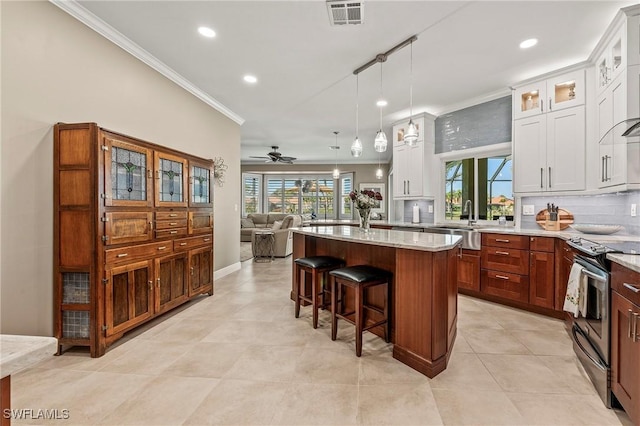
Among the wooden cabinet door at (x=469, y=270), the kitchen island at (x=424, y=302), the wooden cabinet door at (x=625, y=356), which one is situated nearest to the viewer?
the wooden cabinet door at (x=625, y=356)

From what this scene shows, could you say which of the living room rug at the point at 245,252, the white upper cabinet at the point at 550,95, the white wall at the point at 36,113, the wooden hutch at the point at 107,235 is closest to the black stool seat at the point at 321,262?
the wooden hutch at the point at 107,235

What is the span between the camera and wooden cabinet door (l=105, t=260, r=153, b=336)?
236 centimetres

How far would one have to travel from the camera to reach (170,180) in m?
3.16

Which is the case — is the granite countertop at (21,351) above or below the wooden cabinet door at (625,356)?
above

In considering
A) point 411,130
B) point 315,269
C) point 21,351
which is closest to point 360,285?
point 315,269

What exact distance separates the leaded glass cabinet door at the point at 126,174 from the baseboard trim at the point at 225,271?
213 centimetres

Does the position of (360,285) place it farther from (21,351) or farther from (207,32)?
(207,32)

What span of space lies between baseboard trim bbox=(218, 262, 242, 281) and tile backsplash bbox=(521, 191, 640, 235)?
4668mm

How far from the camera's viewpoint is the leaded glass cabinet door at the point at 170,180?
9.72ft

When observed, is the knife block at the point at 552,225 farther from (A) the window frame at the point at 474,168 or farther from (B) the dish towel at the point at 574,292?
(B) the dish towel at the point at 574,292

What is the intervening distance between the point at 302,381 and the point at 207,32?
10.4ft

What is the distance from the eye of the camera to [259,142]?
7.38 meters

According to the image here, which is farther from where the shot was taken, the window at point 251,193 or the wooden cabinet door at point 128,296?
the window at point 251,193

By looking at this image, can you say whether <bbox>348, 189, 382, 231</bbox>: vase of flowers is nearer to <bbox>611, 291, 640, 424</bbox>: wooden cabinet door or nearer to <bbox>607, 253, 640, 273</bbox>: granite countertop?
<bbox>607, 253, 640, 273</bbox>: granite countertop
